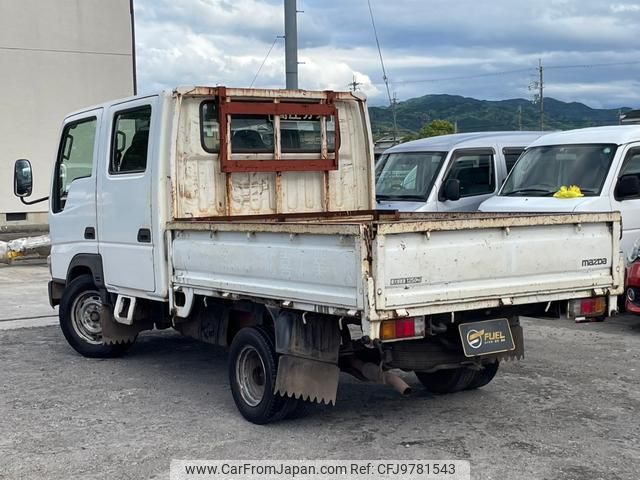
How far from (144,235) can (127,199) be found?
1.54 ft

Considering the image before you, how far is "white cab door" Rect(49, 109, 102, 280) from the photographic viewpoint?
8.52 m

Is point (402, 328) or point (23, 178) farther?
point (23, 178)

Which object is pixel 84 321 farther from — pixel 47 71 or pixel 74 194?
pixel 47 71

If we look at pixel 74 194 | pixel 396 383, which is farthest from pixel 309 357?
pixel 74 194

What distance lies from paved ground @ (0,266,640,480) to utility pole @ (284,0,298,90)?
4412mm

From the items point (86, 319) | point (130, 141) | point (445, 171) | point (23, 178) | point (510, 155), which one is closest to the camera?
point (130, 141)

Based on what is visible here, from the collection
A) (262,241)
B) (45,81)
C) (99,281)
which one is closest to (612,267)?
(262,241)

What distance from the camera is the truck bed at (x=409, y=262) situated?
5.28 m

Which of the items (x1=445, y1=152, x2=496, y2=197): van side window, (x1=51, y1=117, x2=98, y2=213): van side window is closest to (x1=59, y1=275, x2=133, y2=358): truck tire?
(x1=51, y1=117, x2=98, y2=213): van side window

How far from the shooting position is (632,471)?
5.27 m

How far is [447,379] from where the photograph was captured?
7.11 m

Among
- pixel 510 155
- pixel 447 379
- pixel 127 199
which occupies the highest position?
pixel 510 155

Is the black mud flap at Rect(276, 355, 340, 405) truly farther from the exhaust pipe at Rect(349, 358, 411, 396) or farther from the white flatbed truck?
the exhaust pipe at Rect(349, 358, 411, 396)

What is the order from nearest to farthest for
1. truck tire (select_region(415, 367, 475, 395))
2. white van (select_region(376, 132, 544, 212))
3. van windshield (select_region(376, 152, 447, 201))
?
truck tire (select_region(415, 367, 475, 395))
white van (select_region(376, 132, 544, 212))
van windshield (select_region(376, 152, 447, 201))
